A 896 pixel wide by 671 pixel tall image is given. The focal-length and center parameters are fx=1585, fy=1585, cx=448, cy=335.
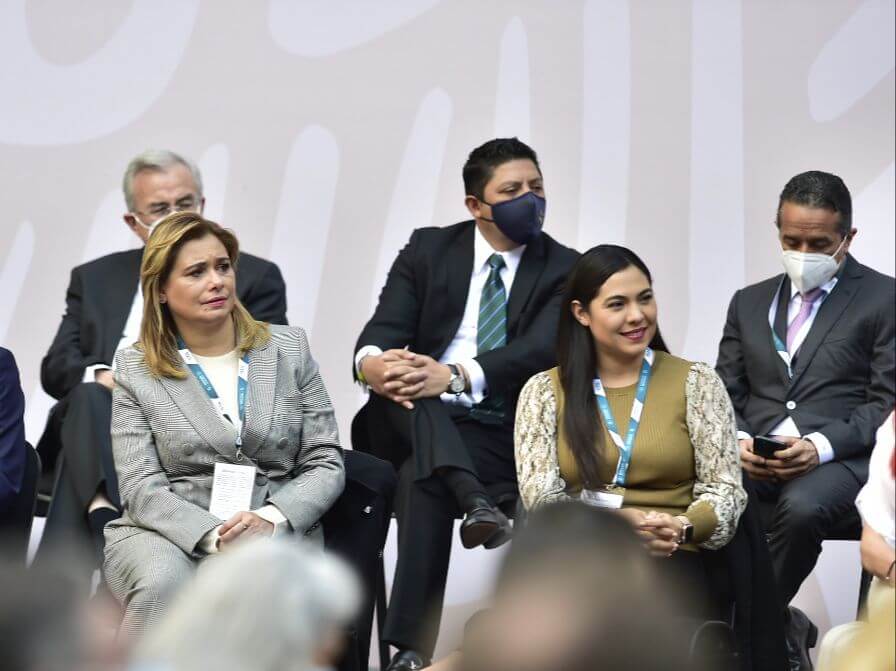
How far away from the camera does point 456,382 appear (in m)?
4.95

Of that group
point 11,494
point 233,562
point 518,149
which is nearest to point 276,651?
point 233,562

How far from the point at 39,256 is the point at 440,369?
2.55 meters

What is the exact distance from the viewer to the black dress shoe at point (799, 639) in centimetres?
495

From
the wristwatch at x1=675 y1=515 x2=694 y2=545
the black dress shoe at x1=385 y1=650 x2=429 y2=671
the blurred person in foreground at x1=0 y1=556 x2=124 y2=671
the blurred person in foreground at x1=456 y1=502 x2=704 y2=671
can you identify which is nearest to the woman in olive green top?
the wristwatch at x1=675 y1=515 x2=694 y2=545

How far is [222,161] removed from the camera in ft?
22.2

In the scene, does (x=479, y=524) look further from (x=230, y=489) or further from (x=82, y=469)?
(x=82, y=469)

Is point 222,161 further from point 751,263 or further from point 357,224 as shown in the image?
point 751,263

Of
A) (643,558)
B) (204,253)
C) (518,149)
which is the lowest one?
(643,558)

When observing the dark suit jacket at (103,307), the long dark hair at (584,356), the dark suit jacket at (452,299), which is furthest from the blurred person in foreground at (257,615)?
the dark suit jacket at (103,307)

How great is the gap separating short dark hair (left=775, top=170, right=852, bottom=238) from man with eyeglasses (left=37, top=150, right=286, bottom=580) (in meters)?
1.77

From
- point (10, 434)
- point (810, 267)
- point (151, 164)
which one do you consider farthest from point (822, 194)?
point (10, 434)

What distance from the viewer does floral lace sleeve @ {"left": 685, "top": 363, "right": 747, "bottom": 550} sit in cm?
424

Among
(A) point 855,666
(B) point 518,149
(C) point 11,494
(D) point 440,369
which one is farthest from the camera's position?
(B) point 518,149

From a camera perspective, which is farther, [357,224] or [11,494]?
[357,224]
